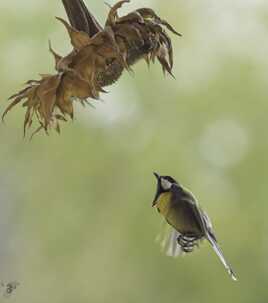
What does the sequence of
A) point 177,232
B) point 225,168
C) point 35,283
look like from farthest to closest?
point 225,168 → point 35,283 → point 177,232

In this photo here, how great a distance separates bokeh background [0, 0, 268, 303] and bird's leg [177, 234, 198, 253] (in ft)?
0.67

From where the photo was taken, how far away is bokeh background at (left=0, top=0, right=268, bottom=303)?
1.31 m

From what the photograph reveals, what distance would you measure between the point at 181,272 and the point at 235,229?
0.15 meters

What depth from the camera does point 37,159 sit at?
132 cm

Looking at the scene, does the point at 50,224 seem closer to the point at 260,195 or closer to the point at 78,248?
the point at 78,248

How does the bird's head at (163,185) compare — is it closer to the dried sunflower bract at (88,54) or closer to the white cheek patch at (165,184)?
the white cheek patch at (165,184)

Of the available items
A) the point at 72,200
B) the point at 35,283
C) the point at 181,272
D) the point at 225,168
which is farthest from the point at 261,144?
the point at 35,283

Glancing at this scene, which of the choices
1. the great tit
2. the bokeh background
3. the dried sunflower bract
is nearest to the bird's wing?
the dried sunflower bract

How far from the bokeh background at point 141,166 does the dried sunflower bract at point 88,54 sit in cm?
52

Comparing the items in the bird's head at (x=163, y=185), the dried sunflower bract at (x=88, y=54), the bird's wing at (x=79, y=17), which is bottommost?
the bird's head at (x=163, y=185)

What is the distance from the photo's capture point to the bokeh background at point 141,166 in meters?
1.31

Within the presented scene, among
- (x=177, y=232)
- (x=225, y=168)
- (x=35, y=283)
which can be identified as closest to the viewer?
(x=177, y=232)
